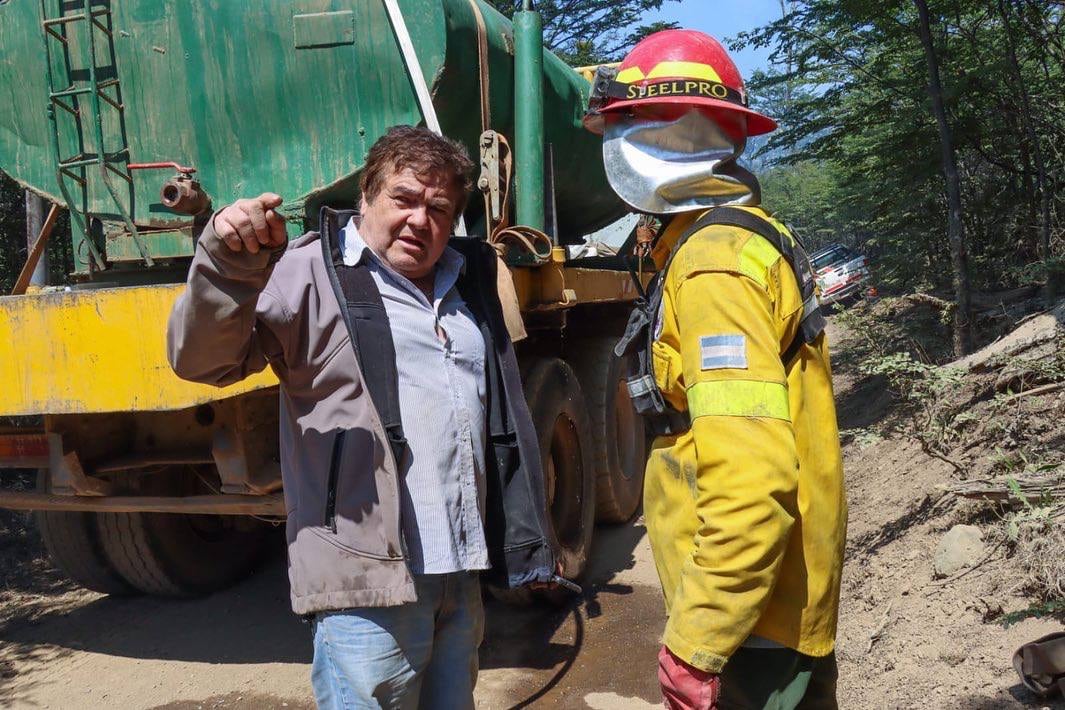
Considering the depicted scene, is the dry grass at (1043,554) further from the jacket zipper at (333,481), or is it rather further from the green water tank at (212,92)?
the green water tank at (212,92)

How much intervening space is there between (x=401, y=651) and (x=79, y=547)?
3.61 meters

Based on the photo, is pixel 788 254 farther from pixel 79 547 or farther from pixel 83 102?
pixel 79 547

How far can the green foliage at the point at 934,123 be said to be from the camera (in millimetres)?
7383

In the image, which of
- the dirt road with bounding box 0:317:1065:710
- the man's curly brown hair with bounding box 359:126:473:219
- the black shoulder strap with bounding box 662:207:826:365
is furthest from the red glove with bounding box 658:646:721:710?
the dirt road with bounding box 0:317:1065:710

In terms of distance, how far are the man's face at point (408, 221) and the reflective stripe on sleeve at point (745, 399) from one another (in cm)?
88

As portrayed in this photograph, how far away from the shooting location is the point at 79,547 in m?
4.95

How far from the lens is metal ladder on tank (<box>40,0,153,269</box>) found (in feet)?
13.3

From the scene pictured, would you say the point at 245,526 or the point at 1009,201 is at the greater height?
the point at 1009,201

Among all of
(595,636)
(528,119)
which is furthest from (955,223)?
(595,636)

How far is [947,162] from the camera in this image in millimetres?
7160

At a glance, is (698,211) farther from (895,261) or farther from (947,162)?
(895,261)

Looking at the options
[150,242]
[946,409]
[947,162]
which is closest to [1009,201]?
[947,162]

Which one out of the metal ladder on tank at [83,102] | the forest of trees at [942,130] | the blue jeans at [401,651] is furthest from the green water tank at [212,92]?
the forest of trees at [942,130]

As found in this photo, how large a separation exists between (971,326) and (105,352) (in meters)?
6.36
